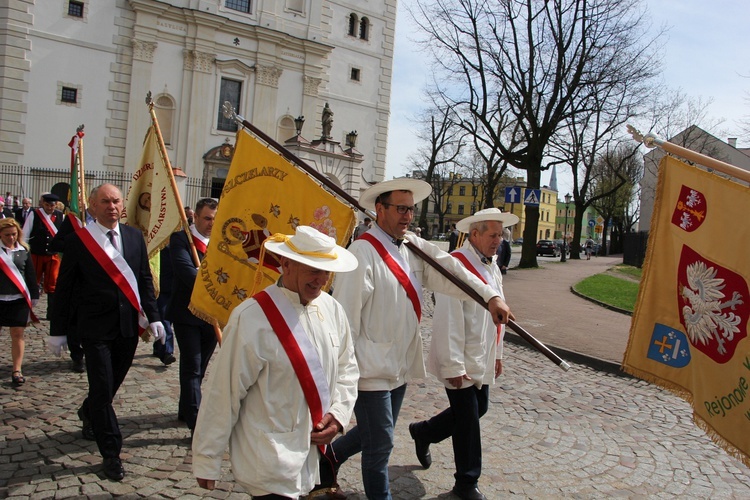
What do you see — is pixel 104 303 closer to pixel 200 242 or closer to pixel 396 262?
pixel 200 242

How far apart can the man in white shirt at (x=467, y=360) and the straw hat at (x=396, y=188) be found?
0.71 meters

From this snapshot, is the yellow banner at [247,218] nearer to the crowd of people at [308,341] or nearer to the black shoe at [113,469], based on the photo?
the crowd of people at [308,341]

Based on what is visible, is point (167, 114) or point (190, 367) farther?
point (167, 114)

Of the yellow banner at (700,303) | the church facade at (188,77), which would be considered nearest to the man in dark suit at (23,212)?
the church facade at (188,77)

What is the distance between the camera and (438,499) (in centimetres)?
437

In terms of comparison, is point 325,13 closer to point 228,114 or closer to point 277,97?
point 277,97

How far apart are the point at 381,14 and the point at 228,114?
36.3m

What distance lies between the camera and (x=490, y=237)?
4750 millimetres

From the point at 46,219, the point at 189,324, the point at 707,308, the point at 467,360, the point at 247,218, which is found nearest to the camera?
the point at 707,308

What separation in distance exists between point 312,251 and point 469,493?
8.02 ft

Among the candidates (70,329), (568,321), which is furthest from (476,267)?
(568,321)

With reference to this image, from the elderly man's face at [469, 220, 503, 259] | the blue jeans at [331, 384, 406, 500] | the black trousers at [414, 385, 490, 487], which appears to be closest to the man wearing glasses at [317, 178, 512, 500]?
the blue jeans at [331, 384, 406, 500]

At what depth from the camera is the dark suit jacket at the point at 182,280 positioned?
17.8 ft

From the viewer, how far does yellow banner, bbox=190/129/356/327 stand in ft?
16.6
